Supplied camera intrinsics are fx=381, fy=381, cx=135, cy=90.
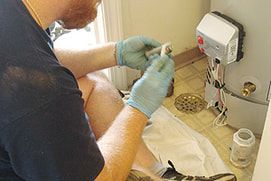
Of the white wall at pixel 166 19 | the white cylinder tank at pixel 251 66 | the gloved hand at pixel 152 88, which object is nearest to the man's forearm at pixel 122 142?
the gloved hand at pixel 152 88

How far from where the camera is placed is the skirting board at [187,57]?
182 cm

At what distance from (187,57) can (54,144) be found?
1.26m

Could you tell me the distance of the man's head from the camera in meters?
0.78

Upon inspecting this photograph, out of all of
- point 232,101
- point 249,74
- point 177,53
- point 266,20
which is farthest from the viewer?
point 177,53

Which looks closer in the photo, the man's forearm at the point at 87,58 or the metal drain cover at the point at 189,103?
the man's forearm at the point at 87,58

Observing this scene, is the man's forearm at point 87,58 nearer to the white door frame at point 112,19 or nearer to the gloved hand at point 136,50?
the gloved hand at point 136,50

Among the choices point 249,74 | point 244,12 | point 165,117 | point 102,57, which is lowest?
point 165,117

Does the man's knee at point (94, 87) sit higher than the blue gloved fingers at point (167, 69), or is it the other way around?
Answer: the blue gloved fingers at point (167, 69)

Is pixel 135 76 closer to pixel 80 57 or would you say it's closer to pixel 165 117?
pixel 165 117

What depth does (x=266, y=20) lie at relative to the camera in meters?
1.17

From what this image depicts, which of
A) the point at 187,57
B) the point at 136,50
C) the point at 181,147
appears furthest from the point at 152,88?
the point at 187,57

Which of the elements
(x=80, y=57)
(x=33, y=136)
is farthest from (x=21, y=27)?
(x=80, y=57)

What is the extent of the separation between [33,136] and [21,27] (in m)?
0.19

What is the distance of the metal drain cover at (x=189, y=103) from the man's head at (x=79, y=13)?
837 mm
